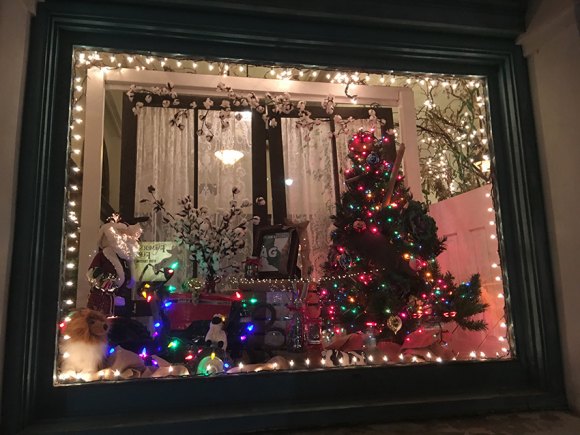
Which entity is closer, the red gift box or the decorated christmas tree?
the decorated christmas tree

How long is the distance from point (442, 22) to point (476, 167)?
1197 millimetres

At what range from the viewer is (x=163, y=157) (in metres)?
3.44

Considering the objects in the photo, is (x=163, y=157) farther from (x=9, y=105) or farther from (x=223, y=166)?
(x=9, y=105)

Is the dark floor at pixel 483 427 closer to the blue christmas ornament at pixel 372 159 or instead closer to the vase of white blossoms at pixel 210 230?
the blue christmas ornament at pixel 372 159

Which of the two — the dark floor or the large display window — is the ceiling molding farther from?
the dark floor

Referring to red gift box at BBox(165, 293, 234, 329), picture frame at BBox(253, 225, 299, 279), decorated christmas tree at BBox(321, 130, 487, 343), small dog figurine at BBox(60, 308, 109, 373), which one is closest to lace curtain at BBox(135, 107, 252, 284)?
picture frame at BBox(253, 225, 299, 279)

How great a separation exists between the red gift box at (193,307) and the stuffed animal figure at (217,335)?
36 cm

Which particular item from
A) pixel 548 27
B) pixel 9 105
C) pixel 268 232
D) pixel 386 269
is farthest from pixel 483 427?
pixel 268 232

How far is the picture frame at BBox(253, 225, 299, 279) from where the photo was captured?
2.82m

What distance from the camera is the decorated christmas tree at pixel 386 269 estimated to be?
221 centimetres

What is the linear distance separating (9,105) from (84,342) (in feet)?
2.66

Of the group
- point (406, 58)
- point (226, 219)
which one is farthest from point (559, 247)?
point (226, 219)

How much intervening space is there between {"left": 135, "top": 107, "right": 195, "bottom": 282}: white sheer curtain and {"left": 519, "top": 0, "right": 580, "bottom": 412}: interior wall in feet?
8.21

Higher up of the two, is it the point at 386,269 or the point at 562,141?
the point at 562,141
